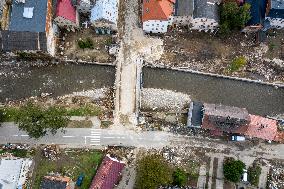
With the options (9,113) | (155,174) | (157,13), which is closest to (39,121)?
(9,113)

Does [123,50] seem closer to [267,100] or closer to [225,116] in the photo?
[225,116]

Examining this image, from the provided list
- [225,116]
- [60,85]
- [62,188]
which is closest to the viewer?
[62,188]

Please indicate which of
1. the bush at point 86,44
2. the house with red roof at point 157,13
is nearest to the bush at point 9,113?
the bush at point 86,44

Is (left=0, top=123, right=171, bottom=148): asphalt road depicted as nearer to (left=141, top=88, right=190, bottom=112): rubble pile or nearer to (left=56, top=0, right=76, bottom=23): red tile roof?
(left=141, top=88, right=190, bottom=112): rubble pile

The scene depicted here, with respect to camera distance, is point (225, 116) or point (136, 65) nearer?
point (225, 116)

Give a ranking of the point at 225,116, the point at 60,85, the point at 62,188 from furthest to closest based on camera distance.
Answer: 1. the point at 60,85
2. the point at 225,116
3. the point at 62,188

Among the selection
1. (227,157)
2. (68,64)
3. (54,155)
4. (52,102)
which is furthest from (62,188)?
(227,157)

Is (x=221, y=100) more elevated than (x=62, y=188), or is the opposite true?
(x=221, y=100)

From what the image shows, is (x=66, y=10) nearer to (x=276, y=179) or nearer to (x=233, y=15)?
(x=233, y=15)
